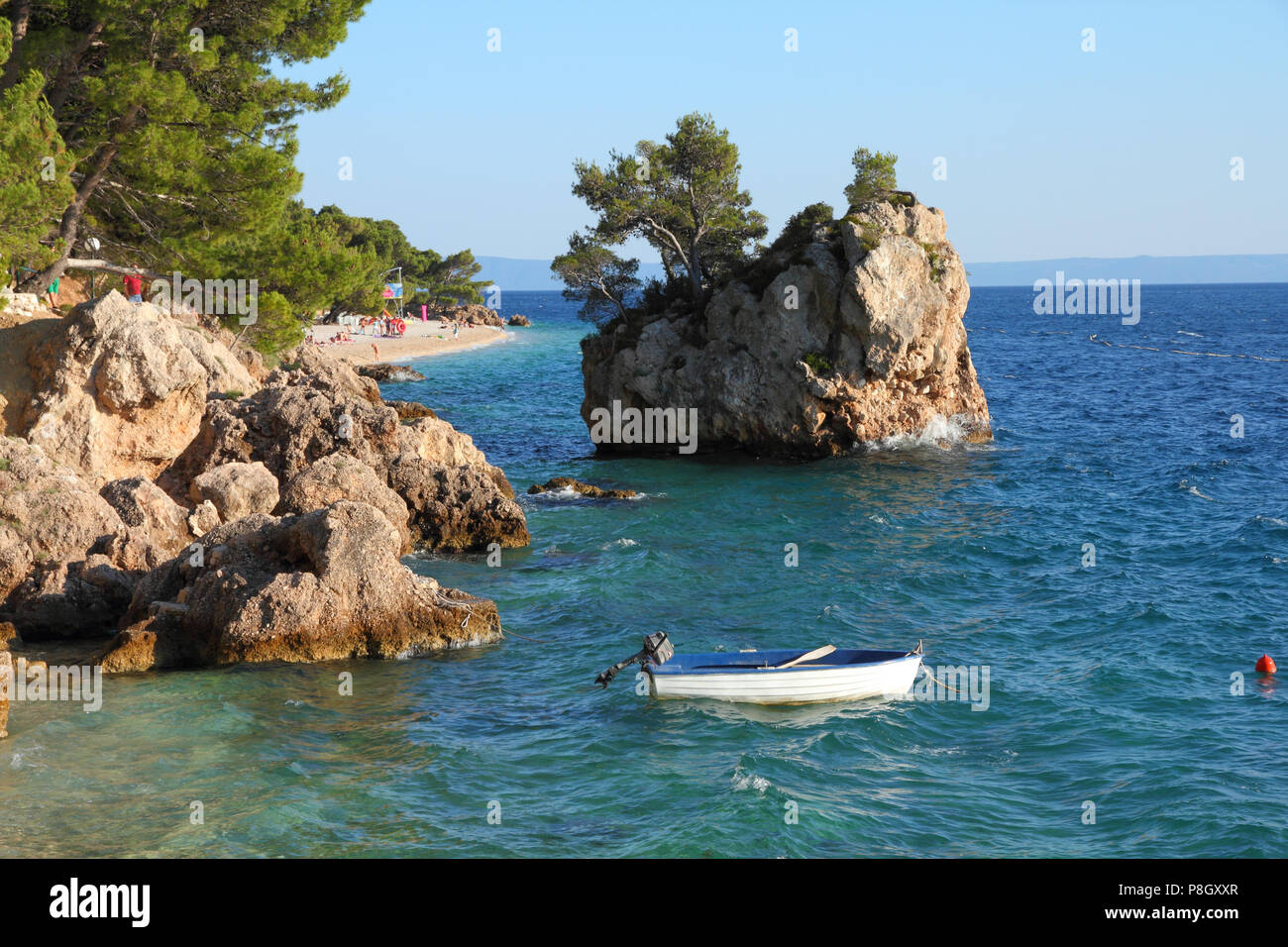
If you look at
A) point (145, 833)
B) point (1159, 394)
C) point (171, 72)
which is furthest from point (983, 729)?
point (1159, 394)

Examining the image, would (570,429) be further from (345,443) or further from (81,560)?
(81,560)

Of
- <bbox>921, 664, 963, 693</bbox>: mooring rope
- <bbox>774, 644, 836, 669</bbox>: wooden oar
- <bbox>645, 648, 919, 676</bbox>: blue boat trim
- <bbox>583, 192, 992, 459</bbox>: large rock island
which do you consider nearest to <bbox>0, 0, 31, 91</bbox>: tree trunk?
<bbox>645, 648, 919, 676</bbox>: blue boat trim

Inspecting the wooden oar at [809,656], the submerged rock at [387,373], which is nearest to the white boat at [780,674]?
the wooden oar at [809,656]

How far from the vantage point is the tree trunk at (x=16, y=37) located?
2859 centimetres

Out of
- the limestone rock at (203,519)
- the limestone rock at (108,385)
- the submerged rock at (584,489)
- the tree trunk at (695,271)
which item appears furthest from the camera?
the tree trunk at (695,271)

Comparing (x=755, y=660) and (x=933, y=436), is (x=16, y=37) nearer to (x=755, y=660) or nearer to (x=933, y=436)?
(x=755, y=660)

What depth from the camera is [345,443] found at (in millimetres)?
30656

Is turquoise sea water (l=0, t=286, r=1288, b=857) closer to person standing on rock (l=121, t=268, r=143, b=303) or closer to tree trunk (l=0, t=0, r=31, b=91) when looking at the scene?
person standing on rock (l=121, t=268, r=143, b=303)

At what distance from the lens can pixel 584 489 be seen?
38.7 m

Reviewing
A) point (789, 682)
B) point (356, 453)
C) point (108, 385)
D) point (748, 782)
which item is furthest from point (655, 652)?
point (108, 385)

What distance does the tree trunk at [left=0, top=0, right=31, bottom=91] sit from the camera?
28594 millimetres

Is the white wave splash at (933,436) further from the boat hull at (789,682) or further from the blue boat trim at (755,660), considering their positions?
the boat hull at (789,682)

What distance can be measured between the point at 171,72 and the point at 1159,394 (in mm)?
61544
